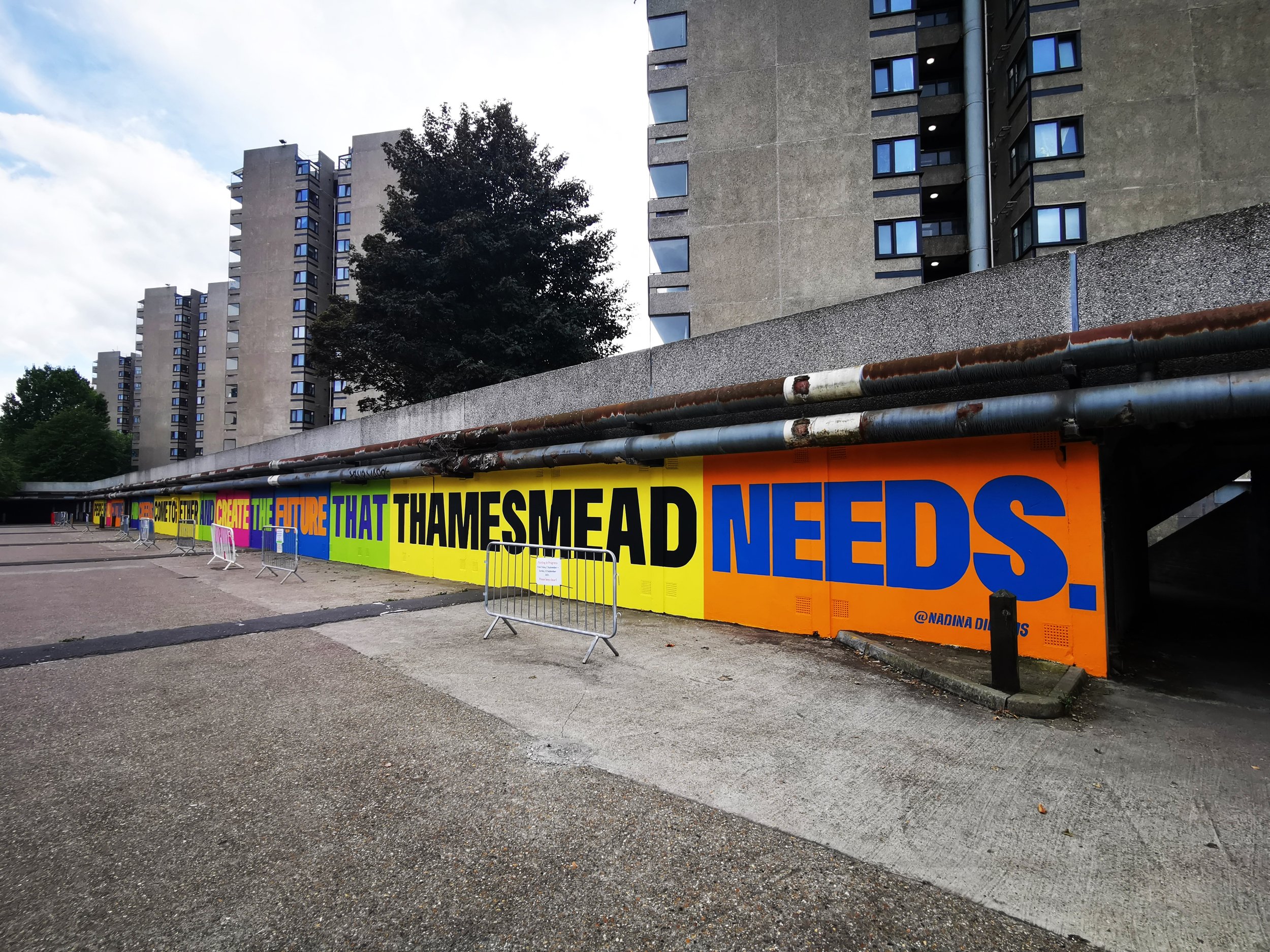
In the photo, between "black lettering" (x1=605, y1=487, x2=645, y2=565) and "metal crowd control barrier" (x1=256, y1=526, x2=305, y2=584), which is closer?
"black lettering" (x1=605, y1=487, x2=645, y2=565)

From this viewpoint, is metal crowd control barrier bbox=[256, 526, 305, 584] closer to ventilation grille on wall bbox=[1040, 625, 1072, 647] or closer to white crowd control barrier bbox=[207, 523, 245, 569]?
white crowd control barrier bbox=[207, 523, 245, 569]

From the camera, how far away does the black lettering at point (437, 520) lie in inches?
529

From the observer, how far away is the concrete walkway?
267cm

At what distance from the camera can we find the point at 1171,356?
4.95 m

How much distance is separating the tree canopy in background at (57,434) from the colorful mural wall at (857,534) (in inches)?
3074

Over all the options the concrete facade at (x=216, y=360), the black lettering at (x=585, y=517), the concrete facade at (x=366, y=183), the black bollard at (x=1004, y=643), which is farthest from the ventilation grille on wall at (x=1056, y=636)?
the concrete facade at (x=216, y=360)

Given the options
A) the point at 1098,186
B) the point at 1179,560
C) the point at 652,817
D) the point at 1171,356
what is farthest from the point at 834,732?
the point at 1098,186

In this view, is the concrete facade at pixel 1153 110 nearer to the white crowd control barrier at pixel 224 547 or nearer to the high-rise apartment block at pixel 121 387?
the white crowd control barrier at pixel 224 547

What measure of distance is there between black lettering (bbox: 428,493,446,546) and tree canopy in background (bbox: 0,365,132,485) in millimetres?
71828

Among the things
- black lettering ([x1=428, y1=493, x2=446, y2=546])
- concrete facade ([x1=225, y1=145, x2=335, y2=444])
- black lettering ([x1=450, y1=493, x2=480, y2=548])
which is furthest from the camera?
concrete facade ([x1=225, y1=145, x2=335, y2=444])

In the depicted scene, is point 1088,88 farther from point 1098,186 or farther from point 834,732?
point 834,732

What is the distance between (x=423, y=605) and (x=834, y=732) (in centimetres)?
746

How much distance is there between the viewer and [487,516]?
12.2 m

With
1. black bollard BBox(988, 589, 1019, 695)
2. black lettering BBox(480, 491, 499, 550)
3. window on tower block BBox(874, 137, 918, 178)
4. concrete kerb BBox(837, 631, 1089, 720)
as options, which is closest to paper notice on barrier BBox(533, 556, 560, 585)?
concrete kerb BBox(837, 631, 1089, 720)
